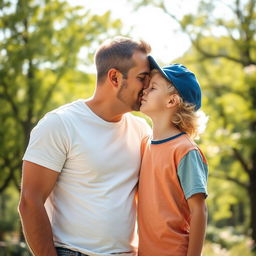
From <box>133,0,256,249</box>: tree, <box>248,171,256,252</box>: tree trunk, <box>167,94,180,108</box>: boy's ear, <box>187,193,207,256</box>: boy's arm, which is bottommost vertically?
<box>248,171,256,252</box>: tree trunk

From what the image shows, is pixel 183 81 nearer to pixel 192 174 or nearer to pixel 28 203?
pixel 192 174

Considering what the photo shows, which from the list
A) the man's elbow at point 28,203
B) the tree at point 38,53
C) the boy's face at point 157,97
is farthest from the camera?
the tree at point 38,53

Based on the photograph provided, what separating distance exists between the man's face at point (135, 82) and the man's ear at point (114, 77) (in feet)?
0.12

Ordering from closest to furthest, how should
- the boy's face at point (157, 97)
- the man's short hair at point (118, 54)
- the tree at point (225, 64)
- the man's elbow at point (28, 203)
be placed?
the man's elbow at point (28, 203) < the boy's face at point (157, 97) < the man's short hair at point (118, 54) < the tree at point (225, 64)

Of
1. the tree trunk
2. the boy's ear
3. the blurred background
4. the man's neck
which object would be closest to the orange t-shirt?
the boy's ear

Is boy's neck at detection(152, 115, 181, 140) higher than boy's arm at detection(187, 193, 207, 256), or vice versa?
boy's neck at detection(152, 115, 181, 140)

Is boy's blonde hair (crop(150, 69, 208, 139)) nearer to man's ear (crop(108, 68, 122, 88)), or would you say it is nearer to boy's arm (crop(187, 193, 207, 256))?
man's ear (crop(108, 68, 122, 88))

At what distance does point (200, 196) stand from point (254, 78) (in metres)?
8.82

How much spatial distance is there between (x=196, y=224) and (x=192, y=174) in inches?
11.3

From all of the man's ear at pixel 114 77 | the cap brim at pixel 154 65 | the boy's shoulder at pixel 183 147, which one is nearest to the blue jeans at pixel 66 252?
the boy's shoulder at pixel 183 147

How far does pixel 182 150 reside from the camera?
8.97ft

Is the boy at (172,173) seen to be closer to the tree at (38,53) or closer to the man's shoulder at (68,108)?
the man's shoulder at (68,108)

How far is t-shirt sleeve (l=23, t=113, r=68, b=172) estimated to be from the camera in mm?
2645

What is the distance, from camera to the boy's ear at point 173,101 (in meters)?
2.96
